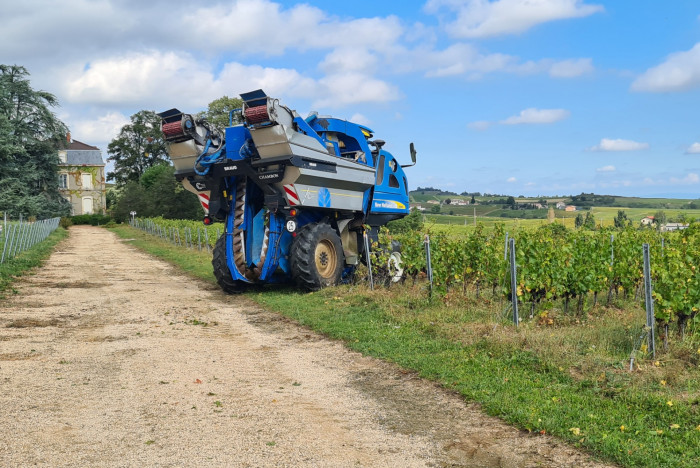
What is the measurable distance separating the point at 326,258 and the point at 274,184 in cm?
215

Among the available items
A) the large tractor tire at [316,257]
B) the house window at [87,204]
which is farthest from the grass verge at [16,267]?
the house window at [87,204]

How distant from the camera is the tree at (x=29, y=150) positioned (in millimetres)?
45406

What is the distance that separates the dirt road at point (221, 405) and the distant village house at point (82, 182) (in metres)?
69.5

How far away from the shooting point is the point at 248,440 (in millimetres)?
4973

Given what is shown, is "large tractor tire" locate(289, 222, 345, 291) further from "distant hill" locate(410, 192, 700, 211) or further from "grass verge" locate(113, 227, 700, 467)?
"distant hill" locate(410, 192, 700, 211)

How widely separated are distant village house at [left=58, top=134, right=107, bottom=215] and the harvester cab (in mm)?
66651

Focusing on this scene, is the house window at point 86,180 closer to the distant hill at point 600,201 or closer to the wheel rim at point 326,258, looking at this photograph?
the distant hill at point 600,201

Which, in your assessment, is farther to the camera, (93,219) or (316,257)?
(93,219)

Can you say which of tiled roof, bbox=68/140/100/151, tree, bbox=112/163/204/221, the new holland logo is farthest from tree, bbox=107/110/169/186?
the new holland logo

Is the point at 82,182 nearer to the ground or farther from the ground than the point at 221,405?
farther from the ground

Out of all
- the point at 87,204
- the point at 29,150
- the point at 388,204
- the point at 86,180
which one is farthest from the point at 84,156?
the point at 388,204

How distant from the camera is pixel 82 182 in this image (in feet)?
245

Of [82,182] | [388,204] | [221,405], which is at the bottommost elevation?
[221,405]

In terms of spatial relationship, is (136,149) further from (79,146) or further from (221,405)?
(221,405)
